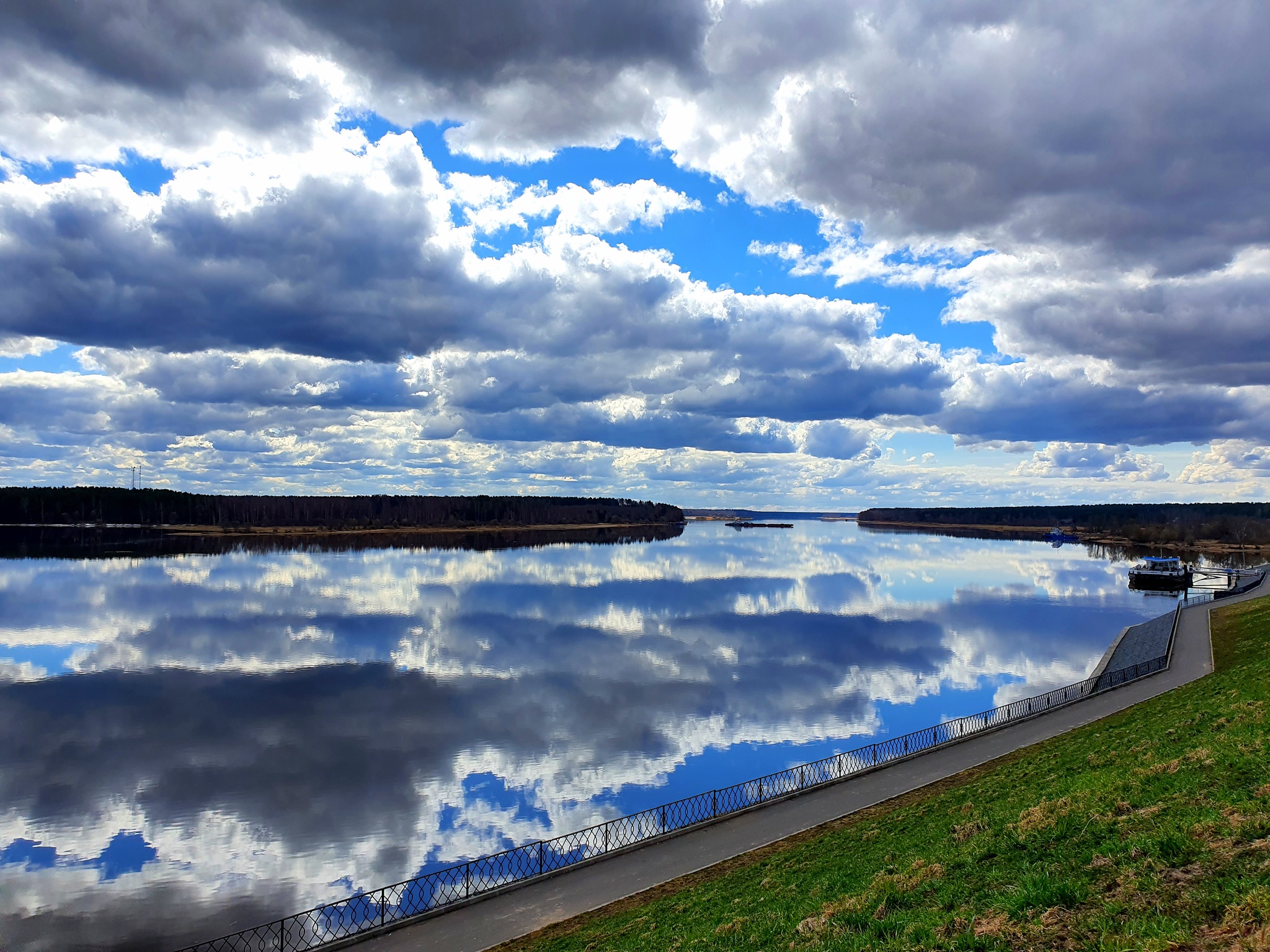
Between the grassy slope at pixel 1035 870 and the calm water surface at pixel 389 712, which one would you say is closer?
the grassy slope at pixel 1035 870

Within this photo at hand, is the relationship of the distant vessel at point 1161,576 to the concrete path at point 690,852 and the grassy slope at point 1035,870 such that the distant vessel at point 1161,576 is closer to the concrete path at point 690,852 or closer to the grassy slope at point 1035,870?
the concrete path at point 690,852

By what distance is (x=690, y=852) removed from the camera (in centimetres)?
1905

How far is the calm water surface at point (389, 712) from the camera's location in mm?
21141

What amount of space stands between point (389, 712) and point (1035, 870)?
3272 cm

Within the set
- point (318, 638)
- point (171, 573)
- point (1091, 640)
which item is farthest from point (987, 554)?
point (171, 573)

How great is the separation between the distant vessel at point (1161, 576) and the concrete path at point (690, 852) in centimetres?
7543

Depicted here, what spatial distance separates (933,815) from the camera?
58.3 feet

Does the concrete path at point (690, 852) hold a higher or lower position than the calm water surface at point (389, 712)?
higher

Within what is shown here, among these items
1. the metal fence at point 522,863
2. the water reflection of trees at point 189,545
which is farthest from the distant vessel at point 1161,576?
the water reflection of trees at point 189,545

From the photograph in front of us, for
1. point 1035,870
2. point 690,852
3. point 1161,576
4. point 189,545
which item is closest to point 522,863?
point 690,852

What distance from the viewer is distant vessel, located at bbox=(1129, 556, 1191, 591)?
89.9 m

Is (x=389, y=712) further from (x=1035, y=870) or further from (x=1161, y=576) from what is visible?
(x=1161, y=576)

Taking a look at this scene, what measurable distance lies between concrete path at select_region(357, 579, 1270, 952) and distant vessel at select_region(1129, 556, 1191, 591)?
75.4 metres

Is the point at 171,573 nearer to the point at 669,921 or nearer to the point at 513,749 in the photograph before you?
the point at 513,749
